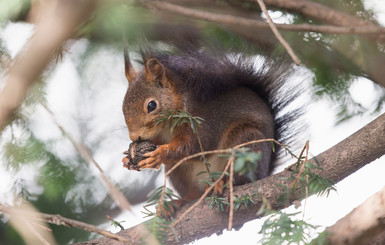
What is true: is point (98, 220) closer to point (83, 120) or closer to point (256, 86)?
point (83, 120)

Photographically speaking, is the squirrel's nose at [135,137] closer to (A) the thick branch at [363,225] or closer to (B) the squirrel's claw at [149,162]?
(B) the squirrel's claw at [149,162]

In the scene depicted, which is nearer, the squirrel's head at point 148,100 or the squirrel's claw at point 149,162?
the squirrel's claw at point 149,162

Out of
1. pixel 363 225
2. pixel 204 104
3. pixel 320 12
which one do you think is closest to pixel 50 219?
pixel 363 225

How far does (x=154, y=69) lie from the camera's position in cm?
239

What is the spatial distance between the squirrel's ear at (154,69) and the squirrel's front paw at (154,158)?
1.37 feet

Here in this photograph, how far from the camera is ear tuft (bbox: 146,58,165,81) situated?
2385mm

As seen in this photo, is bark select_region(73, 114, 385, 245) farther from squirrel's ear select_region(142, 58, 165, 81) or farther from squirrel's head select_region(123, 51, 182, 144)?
squirrel's ear select_region(142, 58, 165, 81)

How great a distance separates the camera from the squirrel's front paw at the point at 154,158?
6.81 feet

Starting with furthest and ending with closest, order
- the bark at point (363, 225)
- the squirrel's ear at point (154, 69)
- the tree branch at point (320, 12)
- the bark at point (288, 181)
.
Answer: the squirrel's ear at point (154, 69) < the bark at point (288, 181) < the tree branch at point (320, 12) < the bark at point (363, 225)

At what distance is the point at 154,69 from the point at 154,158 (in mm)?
515

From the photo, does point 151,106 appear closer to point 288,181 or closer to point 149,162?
point 149,162

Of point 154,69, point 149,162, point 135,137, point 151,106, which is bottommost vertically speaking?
point 149,162

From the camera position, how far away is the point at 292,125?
2582 mm

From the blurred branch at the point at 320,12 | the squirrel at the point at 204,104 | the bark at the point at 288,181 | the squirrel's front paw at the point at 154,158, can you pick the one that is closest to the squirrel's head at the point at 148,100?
the squirrel at the point at 204,104
